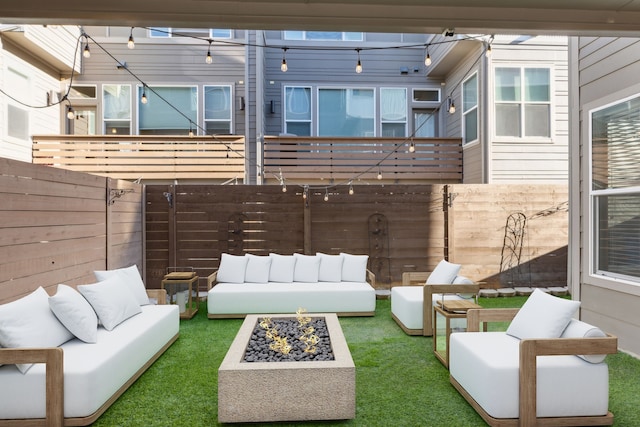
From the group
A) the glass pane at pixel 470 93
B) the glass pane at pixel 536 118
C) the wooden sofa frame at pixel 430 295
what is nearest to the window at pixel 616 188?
the wooden sofa frame at pixel 430 295

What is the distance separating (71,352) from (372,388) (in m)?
2.52

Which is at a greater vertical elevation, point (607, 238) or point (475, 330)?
point (607, 238)

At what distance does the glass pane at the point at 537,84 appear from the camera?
8555 millimetres

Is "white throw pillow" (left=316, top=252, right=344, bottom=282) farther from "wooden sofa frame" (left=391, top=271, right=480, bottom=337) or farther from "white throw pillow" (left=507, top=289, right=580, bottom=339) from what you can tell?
"white throw pillow" (left=507, top=289, right=580, bottom=339)

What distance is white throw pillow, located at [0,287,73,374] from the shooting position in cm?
309

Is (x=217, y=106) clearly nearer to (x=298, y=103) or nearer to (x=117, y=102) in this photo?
(x=298, y=103)

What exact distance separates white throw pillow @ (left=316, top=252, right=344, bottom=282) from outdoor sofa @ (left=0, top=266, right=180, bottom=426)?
288 cm

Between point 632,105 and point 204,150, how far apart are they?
7.58 metres

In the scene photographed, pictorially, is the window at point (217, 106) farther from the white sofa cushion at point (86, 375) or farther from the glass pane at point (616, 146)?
the glass pane at point (616, 146)

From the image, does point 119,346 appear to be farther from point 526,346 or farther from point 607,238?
point 607,238

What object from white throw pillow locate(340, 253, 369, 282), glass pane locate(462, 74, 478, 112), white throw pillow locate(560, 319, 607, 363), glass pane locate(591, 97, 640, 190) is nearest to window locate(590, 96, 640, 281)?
glass pane locate(591, 97, 640, 190)

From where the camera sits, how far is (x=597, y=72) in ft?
17.0

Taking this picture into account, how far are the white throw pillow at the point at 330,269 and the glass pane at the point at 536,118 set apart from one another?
4.90 metres

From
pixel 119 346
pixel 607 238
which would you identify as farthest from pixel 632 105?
pixel 119 346
